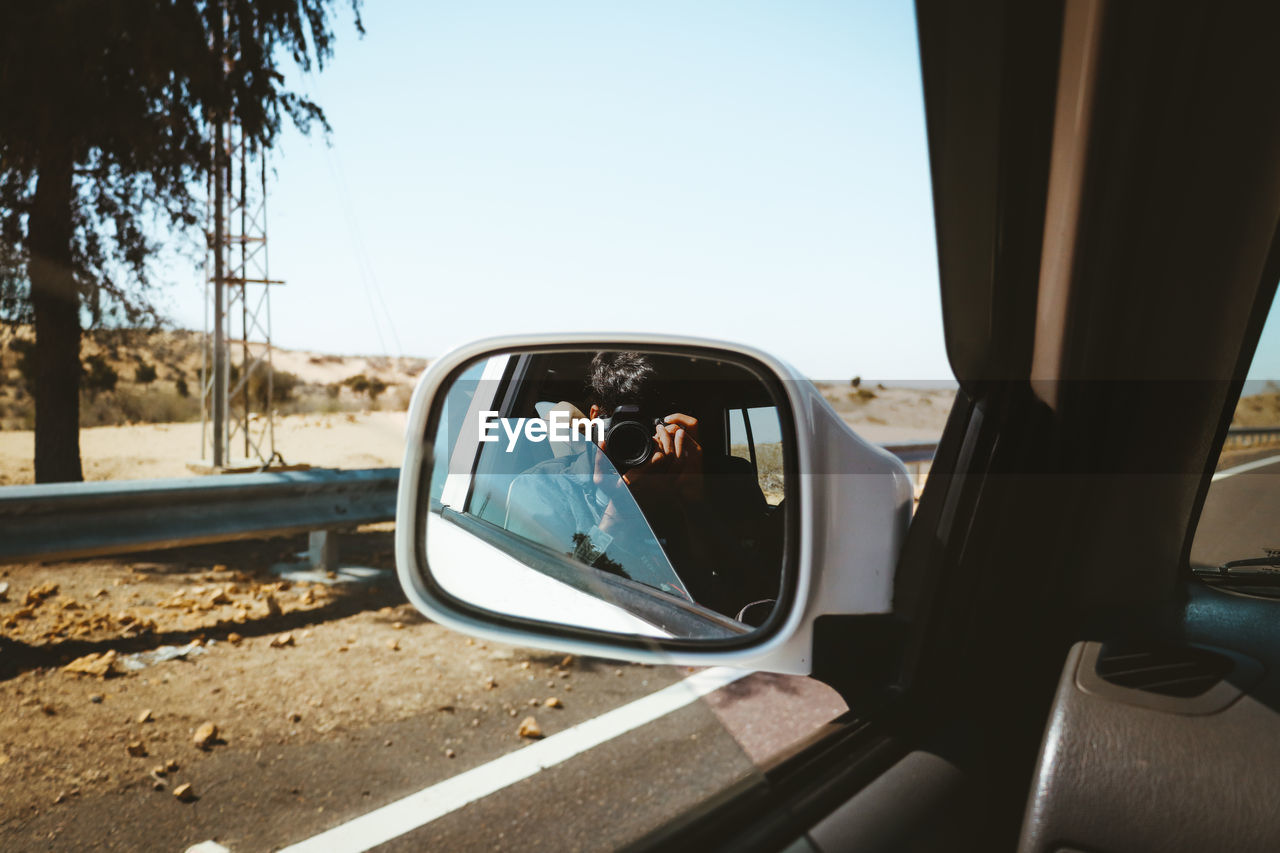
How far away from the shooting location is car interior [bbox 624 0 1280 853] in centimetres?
129

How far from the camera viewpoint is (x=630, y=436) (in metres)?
1.50

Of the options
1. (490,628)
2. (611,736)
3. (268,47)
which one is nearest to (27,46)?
(268,47)

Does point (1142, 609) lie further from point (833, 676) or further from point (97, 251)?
point (97, 251)

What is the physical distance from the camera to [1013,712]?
1471 millimetres

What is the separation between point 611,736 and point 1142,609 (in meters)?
2.48

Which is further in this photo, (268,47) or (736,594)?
(268,47)

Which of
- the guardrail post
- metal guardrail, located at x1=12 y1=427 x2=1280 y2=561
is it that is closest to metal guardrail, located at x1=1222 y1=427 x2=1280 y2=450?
metal guardrail, located at x1=12 y1=427 x2=1280 y2=561

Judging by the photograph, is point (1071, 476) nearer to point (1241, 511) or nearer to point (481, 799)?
point (1241, 511)

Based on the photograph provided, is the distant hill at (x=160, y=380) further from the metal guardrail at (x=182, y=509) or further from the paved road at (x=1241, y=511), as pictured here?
the paved road at (x=1241, y=511)

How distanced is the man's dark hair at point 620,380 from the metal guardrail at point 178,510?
423 centimetres

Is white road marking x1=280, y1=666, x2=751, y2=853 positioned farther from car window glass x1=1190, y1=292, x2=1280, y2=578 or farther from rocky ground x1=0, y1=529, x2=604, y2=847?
car window glass x1=1190, y1=292, x2=1280, y2=578

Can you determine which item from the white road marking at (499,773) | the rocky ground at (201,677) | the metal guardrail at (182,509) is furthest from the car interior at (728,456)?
the metal guardrail at (182,509)

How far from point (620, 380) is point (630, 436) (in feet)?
0.37

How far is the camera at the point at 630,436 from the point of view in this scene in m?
1.49
